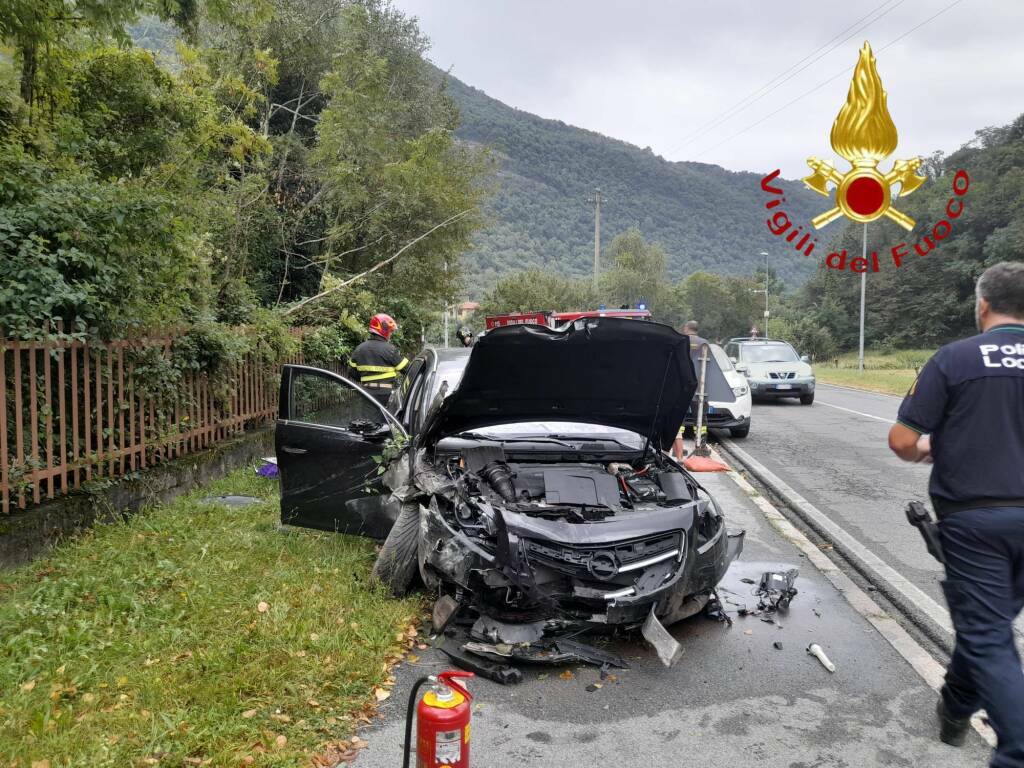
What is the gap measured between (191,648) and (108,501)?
98.4 inches

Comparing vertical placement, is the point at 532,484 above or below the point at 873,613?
above

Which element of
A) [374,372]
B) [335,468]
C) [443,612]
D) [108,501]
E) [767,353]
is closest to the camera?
[443,612]

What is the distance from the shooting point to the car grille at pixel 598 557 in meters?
3.51

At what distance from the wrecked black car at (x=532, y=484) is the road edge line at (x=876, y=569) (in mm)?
1172

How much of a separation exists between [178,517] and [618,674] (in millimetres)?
4008

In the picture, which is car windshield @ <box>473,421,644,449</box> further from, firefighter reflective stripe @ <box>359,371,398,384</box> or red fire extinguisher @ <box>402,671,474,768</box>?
red fire extinguisher @ <box>402,671,474,768</box>

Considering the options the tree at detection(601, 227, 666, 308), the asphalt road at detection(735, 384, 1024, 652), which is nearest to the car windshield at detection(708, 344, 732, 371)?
the asphalt road at detection(735, 384, 1024, 652)

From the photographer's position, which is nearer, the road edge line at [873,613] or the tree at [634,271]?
the road edge line at [873,613]

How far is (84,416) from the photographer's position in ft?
17.6

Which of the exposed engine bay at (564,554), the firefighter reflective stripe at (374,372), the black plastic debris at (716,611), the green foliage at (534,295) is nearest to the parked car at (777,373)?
the firefighter reflective stripe at (374,372)

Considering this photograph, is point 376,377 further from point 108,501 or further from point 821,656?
point 821,656

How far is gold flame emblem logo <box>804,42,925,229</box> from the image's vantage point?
11039 mm

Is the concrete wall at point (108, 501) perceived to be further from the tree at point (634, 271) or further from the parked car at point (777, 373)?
the tree at point (634, 271)

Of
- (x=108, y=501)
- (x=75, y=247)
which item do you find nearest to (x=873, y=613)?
(x=108, y=501)
